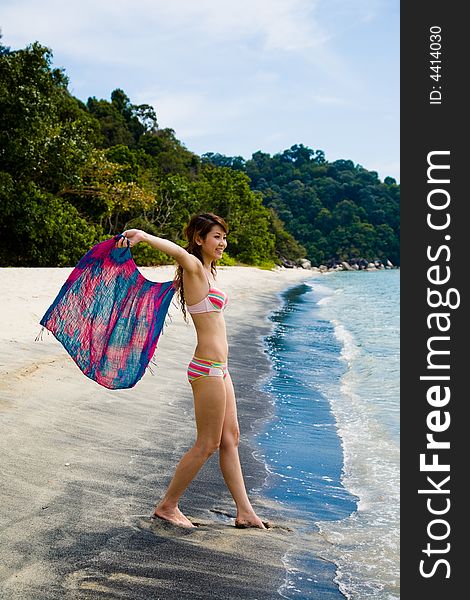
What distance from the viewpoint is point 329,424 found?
7438mm

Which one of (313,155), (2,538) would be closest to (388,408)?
(2,538)

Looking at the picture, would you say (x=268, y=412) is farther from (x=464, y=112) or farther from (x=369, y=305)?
(x=369, y=305)

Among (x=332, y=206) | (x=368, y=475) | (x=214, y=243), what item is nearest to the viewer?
(x=214, y=243)

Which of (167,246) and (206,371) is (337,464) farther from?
(167,246)

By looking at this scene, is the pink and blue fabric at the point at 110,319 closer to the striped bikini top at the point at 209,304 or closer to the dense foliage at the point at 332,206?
the striped bikini top at the point at 209,304

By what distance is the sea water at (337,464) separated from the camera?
377 cm

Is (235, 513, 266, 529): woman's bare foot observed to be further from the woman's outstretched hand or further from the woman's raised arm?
the woman's outstretched hand

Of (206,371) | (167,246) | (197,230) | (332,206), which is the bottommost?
(206,371)

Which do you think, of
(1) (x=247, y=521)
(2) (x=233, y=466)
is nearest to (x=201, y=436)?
(2) (x=233, y=466)

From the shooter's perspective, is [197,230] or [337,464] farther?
[337,464]

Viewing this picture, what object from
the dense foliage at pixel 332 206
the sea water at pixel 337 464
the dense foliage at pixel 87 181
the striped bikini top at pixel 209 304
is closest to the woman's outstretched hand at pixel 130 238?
the striped bikini top at pixel 209 304

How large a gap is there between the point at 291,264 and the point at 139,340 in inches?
2982

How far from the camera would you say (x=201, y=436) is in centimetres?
401

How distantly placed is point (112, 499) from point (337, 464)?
239cm
